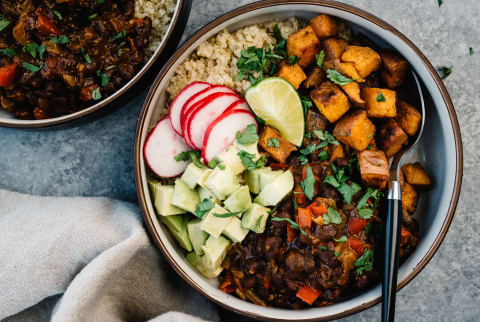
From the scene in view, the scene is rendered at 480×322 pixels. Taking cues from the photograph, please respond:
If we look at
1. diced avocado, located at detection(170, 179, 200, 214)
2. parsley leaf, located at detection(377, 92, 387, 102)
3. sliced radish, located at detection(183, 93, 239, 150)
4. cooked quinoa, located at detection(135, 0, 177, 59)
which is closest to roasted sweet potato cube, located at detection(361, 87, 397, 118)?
parsley leaf, located at detection(377, 92, 387, 102)

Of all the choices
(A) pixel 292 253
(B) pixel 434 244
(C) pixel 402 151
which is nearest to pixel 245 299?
(A) pixel 292 253

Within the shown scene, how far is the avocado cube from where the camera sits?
1.61m

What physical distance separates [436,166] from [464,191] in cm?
30

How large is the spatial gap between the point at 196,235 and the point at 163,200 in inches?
7.5

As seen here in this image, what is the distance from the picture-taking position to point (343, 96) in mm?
1636

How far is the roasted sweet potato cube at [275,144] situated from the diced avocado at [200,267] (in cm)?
51

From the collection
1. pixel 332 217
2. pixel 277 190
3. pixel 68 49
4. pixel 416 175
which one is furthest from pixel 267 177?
pixel 68 49

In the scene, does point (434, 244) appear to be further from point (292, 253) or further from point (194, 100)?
point (194, 100)

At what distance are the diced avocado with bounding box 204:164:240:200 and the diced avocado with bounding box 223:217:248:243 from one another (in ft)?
0.38

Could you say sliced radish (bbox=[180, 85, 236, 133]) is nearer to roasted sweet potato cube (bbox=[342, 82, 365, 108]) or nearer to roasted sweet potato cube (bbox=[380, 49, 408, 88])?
roasted sweet potato cube (bbox=[342, 82, 365, 108])

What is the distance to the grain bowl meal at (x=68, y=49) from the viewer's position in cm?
168

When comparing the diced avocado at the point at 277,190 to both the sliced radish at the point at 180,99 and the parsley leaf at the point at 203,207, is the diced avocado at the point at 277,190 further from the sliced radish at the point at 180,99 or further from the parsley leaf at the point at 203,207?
the sliced radish at the point at 180,99

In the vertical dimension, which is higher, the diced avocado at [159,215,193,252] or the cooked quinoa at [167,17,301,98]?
the cooked quinoa at [167,17,301,98]

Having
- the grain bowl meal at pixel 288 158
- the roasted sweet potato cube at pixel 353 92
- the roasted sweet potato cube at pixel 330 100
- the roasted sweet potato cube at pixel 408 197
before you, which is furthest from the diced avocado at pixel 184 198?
the roasted sweet potato cube at pixel 408 197
